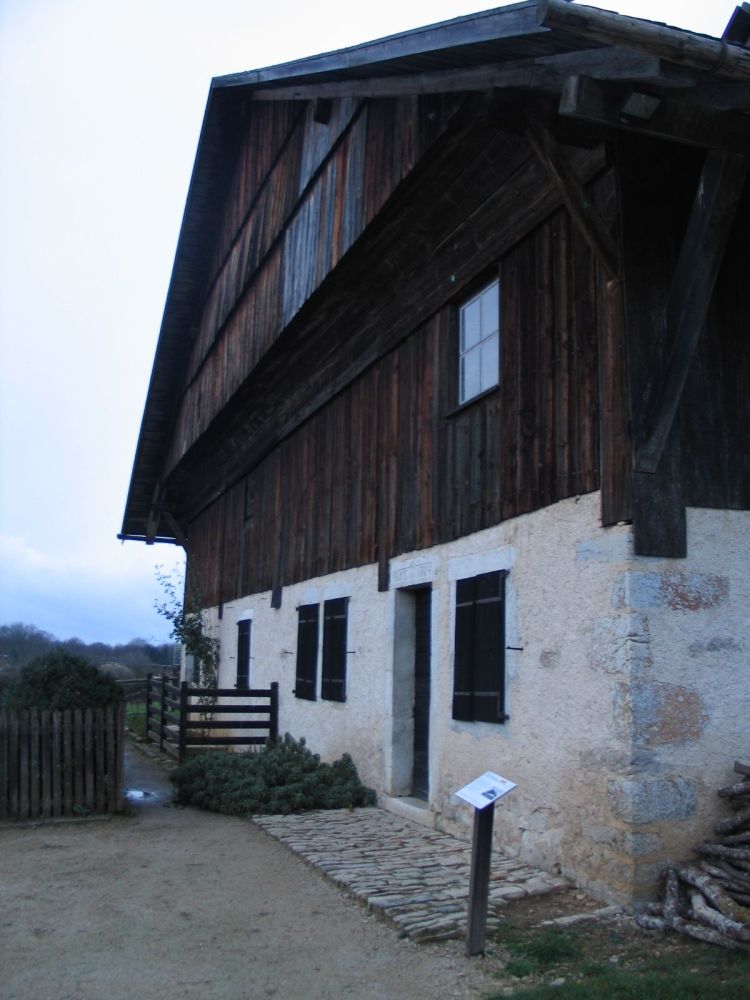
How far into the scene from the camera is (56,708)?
383 inches

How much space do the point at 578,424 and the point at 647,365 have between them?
70 centimetres

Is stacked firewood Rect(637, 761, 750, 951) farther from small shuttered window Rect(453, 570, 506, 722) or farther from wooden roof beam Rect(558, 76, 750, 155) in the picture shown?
wooden roof beam Rect(558, 76, 750, 155)

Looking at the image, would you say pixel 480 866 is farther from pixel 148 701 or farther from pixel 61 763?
pixel 148 701

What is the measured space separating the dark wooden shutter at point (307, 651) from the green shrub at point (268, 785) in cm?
108

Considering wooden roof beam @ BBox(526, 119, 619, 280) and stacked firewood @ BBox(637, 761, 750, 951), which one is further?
wooden roof beam @ BBox(526, 119, 619, 280)

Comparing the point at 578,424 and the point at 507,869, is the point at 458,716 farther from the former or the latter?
the point at 578,424

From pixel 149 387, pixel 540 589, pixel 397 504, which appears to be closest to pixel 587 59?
pixel 540 589

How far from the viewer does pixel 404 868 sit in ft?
22.9

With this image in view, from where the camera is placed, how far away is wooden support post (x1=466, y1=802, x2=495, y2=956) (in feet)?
16.9

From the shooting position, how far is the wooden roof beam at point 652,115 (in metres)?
5.15

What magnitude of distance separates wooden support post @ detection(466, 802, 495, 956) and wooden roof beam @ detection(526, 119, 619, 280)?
350 cm

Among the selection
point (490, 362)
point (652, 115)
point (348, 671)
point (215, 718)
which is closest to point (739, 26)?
point (652, 115)

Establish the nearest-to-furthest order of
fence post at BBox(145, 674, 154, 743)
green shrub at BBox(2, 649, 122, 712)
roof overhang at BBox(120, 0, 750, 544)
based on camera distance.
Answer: roof overhang at BBox(120, 0, 750, 544) → green shrub at BBox(2, 649, 122, 712) → fence post at BBox(145, 674, 154, 743)

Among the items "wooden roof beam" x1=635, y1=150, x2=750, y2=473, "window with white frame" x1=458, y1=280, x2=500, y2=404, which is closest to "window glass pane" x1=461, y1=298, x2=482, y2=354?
"window with white frame" x1=458, y1=280, x2=500, y2=404
